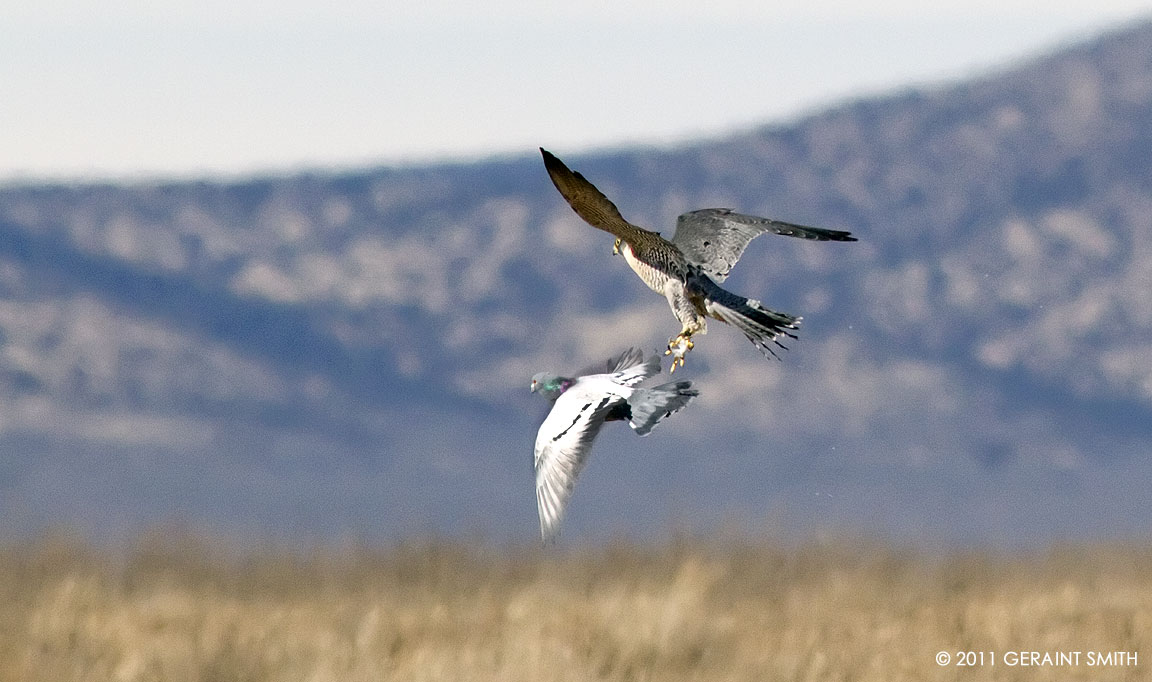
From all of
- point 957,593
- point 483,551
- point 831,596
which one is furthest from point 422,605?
point 957,593

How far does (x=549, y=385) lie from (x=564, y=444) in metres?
0.77

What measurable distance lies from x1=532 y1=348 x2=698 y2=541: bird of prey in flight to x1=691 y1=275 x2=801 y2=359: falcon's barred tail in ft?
2.69

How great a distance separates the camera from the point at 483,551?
73.8ft

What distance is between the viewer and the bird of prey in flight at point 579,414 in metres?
11.8

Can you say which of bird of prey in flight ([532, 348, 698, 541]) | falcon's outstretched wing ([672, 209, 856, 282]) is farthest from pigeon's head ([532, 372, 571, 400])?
falcon's outstretched wing ([672, 209, 856, 282])

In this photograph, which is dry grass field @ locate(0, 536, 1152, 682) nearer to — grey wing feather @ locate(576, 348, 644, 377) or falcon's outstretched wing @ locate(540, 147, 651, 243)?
grey wing feather @ locate(576, 348, 644, 377)

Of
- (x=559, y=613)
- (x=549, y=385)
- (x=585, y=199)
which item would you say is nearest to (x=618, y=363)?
(x=549, y=385)

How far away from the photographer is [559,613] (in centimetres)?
1880

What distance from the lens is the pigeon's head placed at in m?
12.6

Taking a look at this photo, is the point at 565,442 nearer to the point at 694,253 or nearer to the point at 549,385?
the point at 549,385

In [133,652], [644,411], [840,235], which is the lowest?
[133,652]

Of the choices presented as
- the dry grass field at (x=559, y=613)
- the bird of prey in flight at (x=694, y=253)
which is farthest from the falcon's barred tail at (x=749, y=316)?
the dry grass field at (x=559, y=613)

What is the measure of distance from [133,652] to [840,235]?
8.80 metres

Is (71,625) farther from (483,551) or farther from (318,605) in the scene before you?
(483,551)
